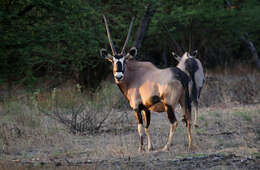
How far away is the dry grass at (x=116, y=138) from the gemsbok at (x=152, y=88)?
2.01 feet

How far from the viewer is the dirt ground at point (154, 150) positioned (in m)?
6.42

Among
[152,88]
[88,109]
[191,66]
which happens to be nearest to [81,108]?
[88,109]

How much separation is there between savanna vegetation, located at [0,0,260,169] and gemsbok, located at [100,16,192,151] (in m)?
0.70

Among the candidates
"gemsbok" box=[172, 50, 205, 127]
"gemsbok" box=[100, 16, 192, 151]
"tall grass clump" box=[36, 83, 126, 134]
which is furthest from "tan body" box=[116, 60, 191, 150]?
"gemsbok" box=[172, 50, 205, 127]

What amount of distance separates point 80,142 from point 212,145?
9.37 ft

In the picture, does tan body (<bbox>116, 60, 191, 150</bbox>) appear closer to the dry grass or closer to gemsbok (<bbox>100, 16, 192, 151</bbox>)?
gemsbok (<bbox>100, 16, 192, 151</bbox>)

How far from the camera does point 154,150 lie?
7918 millimetres

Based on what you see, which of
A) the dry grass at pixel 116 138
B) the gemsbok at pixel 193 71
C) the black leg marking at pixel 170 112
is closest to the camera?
the dry grass at pixel 116 138

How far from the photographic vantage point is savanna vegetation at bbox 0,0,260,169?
7094mm

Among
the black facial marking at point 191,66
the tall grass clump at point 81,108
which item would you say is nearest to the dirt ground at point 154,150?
the tall grass clump at point 81,108

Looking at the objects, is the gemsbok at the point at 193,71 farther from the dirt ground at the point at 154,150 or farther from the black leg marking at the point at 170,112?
the black leg marking at the point at 170,112

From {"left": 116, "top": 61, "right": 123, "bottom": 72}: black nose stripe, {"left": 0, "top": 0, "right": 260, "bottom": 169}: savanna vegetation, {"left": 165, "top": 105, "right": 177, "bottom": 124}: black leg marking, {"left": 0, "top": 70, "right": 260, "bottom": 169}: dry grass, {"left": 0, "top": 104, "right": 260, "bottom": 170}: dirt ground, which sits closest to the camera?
{"left": 0, "top": 104, "right": 260, "bottom": 170}: dirt ground

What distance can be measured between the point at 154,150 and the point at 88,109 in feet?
14.9

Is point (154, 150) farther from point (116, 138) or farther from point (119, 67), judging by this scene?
point (119, 67)
